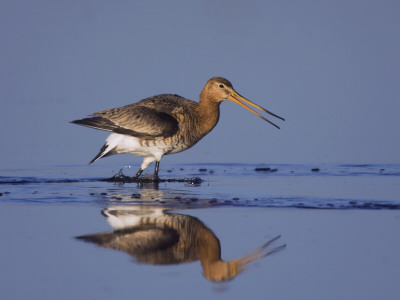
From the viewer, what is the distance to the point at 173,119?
36.6ft

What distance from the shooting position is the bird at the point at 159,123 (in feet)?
36.2

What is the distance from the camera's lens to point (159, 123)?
36.0 ft

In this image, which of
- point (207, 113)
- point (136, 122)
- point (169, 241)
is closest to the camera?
point (169, 241)

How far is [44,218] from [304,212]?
8.35 feet

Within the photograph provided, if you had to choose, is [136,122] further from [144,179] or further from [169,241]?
[169,241]

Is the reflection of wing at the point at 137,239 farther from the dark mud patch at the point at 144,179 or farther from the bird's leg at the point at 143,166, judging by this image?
the bird's leg at the point at 143,166

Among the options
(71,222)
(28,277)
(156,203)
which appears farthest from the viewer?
(156,203)

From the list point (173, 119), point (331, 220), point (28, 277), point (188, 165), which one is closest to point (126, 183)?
point (173, 119)

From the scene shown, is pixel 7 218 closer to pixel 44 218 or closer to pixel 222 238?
pixel 44 218

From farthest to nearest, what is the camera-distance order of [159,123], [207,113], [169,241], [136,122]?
[207,113] < [136,122] < [159,123] < [169,241]

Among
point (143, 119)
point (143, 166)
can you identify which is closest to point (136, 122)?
point (143, 119)

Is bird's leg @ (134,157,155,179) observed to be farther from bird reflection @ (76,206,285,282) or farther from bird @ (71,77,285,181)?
bird reflection @ (76,206,285,282)

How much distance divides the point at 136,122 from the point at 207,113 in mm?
1075


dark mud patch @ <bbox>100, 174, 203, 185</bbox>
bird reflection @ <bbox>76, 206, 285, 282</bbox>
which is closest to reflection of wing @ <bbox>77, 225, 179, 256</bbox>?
bird reflection @ <bbox>76, 206, 285, 282</bbox>
